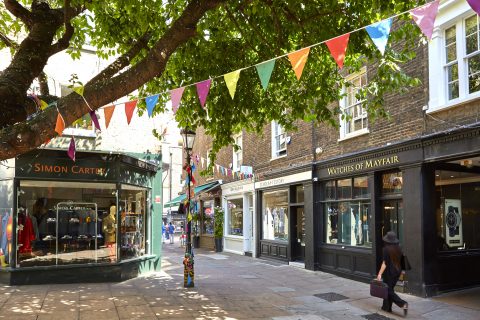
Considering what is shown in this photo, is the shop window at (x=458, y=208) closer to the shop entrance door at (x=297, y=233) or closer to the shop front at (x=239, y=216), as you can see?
the shop entrance door at (x=297, y=233)

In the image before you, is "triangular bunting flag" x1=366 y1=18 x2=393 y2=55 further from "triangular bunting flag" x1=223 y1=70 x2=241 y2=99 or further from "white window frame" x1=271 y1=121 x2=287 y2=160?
"white window frame" x1=271 y1=121 x2=287 y2=160

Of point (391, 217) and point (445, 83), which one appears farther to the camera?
point (391, 217)

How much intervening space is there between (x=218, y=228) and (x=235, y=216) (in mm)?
1067

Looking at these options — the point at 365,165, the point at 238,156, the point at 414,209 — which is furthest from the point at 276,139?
the point at 414,209

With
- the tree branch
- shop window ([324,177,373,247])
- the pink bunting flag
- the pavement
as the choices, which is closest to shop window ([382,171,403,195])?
shop window ([324,177,373,247])

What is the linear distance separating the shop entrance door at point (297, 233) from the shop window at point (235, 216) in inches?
206

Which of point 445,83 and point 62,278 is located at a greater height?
point 445,83

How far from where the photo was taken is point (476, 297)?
10523 millimetres

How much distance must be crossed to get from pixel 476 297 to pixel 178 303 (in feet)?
21.9

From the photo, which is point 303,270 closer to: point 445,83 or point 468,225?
point 468,225

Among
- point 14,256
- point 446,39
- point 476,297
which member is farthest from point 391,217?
point 14,256

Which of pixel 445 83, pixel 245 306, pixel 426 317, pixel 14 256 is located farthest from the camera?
pixel 14 256

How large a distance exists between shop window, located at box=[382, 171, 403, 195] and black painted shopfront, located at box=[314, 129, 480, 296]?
0.08 feet

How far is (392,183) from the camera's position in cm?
1207
